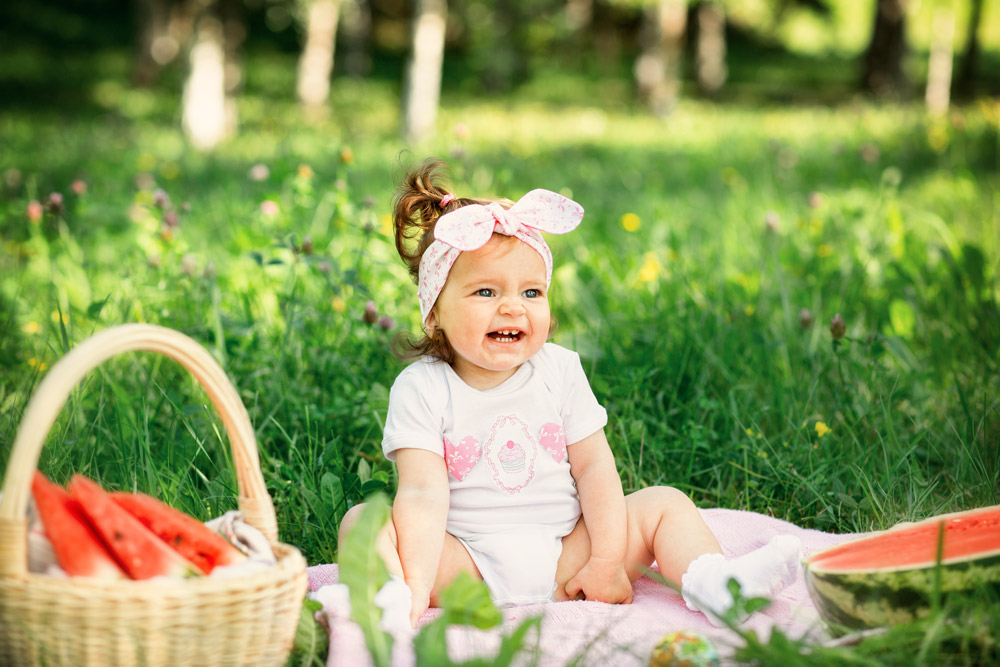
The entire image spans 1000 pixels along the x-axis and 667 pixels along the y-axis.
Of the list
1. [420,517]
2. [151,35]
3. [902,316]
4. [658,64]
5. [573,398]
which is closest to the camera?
[420,517]

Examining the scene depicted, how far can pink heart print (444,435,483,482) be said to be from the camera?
2.52 meters

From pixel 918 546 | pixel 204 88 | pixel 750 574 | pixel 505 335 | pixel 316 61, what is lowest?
pixel 750 574

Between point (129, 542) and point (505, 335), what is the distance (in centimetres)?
109

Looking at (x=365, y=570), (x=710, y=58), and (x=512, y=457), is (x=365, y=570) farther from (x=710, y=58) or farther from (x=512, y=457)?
(x=710, y=58)

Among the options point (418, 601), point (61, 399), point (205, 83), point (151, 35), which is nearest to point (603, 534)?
point (418, 601)

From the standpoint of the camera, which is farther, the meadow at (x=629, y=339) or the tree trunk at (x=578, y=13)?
the tree trunk at (x=578, y=13)

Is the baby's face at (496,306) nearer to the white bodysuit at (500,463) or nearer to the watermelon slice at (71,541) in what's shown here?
the white bodysuit at (500,463)

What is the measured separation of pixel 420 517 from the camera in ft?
7.84

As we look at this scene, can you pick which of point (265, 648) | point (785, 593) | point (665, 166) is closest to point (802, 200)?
point (665, 166)

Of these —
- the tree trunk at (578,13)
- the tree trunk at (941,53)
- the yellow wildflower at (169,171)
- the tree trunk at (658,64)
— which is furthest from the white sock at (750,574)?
the tree trunk at (578,13)

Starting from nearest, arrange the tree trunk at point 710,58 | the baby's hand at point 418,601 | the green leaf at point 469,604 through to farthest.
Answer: the green leaf at point 469,604 < the baby's hand at point 418,601 < the tree trunk at point 710,58

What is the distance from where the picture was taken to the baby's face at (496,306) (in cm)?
246

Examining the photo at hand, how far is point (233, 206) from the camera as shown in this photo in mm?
6023

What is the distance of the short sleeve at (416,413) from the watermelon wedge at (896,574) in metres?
0.97
